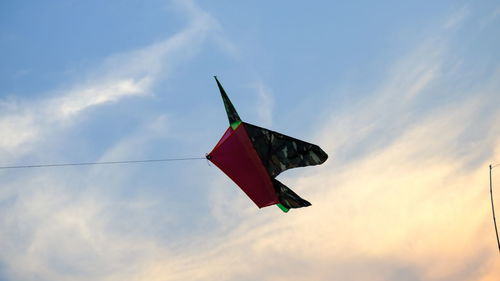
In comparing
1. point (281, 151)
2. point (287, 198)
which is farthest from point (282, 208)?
point (281, 151)

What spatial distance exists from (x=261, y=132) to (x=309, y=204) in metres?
4.59

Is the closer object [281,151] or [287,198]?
[281,151]

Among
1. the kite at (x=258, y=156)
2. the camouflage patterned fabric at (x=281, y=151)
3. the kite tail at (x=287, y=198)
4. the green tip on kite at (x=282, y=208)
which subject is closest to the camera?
the kite at (x=258, y=156)

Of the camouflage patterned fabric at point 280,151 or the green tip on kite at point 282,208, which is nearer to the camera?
the camouflage patterned fabric at point 280,151

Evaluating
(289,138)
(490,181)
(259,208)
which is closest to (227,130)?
(289,138)

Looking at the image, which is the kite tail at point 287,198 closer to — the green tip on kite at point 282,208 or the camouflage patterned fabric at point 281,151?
the green tip on kite at point 282,208

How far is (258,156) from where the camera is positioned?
23.5m

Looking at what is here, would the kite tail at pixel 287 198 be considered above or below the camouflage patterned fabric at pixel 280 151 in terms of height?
below

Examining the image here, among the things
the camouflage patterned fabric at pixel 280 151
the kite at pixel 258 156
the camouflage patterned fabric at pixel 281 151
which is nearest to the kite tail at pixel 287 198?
the kite at pixel 258 156

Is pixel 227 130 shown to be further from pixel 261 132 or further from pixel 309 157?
pixel 309 157

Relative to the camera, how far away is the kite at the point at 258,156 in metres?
23.0

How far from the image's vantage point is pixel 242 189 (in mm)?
24484

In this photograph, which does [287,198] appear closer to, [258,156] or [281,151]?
[281,151]

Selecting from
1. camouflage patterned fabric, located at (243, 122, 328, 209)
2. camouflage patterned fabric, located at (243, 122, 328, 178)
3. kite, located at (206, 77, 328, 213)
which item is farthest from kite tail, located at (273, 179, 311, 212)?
camouflage patterned fabric, located at (243, 122, 328, 178)
